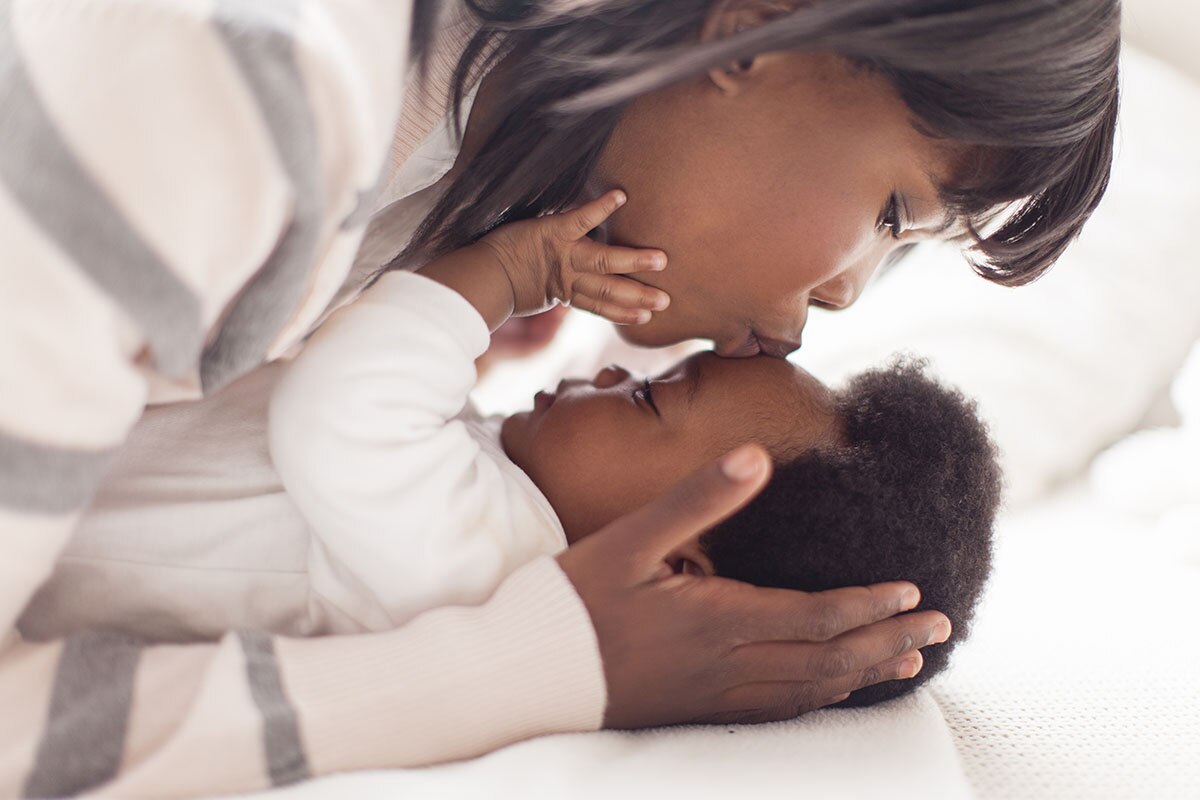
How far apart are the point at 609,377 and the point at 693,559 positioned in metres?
0.21

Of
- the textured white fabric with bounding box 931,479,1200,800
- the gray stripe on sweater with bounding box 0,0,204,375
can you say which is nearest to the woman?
the gray stripe on sweater with bounding box 0,0,204,375

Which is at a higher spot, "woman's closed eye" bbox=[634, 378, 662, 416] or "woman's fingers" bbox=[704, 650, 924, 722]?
"woman's closed eye" bbox=[634, 378, 662, 416]

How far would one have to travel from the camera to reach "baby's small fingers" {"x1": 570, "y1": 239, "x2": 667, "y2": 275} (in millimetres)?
882

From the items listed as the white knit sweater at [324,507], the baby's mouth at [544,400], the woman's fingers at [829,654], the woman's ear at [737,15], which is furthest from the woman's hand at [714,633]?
the woman's ear at [737,15]

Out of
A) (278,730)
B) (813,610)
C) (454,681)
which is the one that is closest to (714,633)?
(813,610)

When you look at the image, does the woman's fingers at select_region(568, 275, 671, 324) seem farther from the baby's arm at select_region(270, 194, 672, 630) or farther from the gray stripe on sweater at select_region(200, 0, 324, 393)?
the gray stripe on sweater at select_region(200, 0, 324, 393)

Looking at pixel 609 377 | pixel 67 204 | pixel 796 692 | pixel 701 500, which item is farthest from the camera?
pixel 609 377

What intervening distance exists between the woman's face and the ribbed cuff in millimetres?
305

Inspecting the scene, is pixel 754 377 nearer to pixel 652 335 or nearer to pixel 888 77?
pixel 652 335

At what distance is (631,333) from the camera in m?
0.97

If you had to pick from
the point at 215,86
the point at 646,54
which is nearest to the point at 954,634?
the point at 646,54

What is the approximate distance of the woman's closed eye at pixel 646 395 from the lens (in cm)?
87

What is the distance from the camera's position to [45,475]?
1.86ft

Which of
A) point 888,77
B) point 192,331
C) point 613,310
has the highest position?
point 888,77
